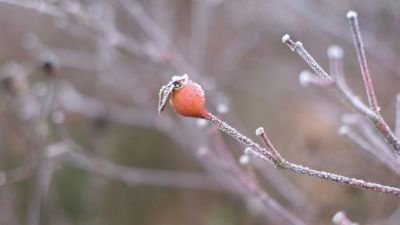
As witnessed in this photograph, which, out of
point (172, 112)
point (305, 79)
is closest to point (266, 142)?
point (305, 79)

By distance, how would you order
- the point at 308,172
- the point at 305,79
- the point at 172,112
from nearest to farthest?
the point at 308,172, the point at 305,79, the point at 172,112

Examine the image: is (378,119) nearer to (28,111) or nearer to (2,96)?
(2,96)

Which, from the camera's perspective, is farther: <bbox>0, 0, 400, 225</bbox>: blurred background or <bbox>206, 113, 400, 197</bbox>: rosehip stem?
<bbox>0, 0, 400, 225</bbox>: blurred background

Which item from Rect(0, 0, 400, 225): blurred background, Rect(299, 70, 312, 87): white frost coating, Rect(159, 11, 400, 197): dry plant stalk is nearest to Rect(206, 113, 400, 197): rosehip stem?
Rect(159, 11, 400, 197): dry plant stalk

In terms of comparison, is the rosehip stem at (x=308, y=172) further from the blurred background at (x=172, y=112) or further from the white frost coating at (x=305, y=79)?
the blurred background at (x=172, y=112)

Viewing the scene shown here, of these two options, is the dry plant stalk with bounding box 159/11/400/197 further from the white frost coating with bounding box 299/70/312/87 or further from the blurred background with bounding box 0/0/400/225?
the blurred background with bounding box 0/0/400/225

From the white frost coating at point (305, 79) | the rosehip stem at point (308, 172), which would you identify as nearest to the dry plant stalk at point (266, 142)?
the rosehip stem at point (308, 172)

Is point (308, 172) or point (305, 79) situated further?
point (305, 79)

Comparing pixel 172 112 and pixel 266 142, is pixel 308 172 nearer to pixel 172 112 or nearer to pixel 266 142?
pixel 266 142

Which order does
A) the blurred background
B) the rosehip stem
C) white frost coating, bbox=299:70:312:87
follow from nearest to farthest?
the rosehip stem, white frost coating, bbox=299:70:312:87, the blurred background
